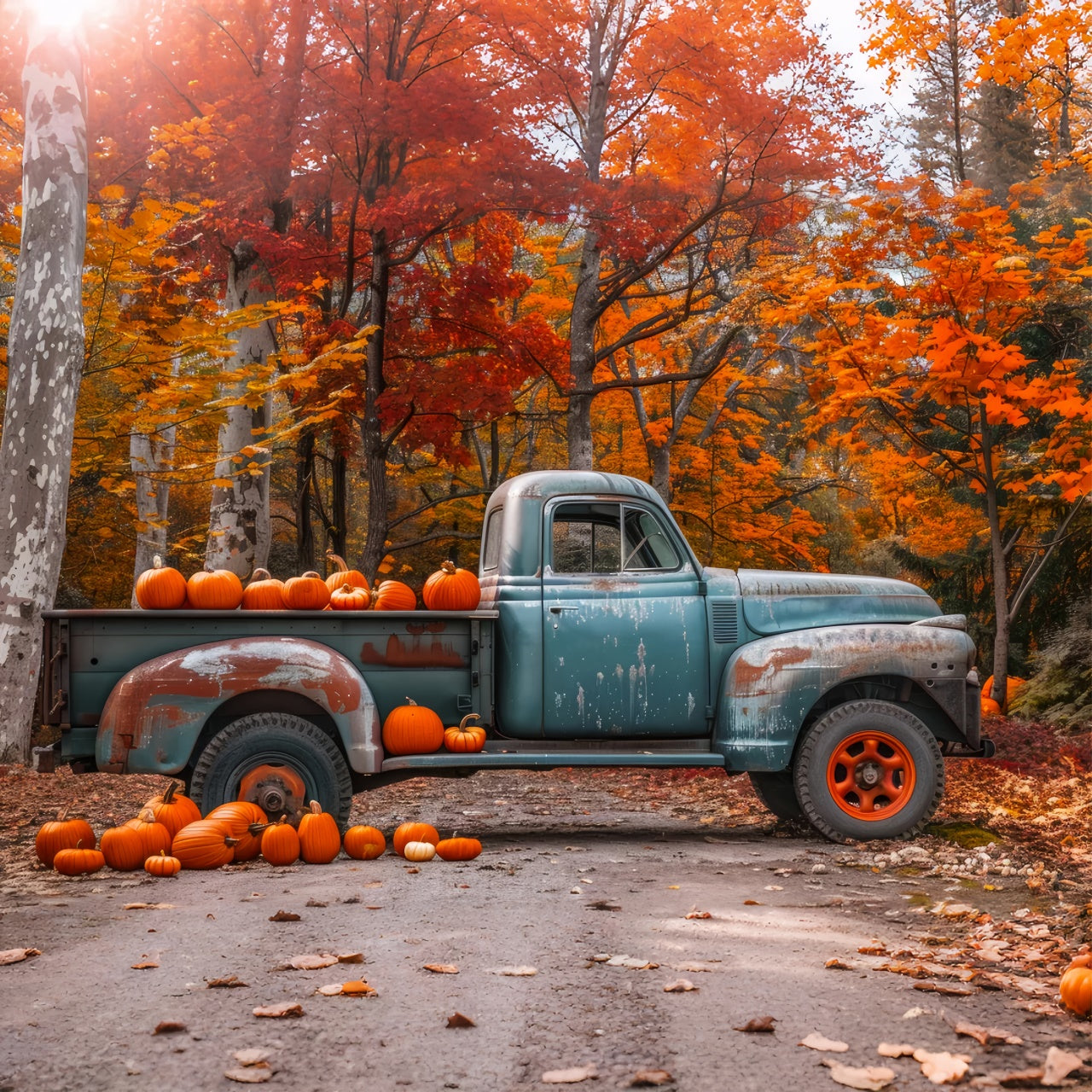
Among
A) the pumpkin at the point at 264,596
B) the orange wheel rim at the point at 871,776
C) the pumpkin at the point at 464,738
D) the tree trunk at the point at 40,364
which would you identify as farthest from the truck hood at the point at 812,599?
the tree trunk at the point at 40,364

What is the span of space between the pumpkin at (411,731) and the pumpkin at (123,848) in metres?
1.50

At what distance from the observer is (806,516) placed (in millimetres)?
24484

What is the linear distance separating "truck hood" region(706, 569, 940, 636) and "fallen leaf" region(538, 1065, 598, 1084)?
184 inches

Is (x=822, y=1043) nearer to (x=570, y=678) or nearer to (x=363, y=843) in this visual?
(x=363, y=843)

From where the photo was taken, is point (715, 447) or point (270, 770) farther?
point (715, 447)

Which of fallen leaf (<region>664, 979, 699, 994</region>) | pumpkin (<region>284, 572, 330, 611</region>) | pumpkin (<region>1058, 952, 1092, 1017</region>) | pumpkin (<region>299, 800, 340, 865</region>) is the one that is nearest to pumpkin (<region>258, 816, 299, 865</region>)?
pumpkin (<region>299, 800, 340, 865</region>)

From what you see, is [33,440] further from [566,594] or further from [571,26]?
[571,26]

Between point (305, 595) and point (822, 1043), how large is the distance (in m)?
4.48

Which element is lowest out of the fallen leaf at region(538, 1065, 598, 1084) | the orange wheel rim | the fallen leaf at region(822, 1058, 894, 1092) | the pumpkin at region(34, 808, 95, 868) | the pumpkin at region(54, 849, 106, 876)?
the pumpkin at region(54, 849, 106, 876)

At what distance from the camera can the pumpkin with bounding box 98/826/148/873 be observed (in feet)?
19.8

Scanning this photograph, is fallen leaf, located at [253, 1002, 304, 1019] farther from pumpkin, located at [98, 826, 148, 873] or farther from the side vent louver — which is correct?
the side vent louver

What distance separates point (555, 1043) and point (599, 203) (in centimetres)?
1273

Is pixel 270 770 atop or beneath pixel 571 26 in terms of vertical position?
beneath

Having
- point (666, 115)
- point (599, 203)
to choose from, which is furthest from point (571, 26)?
point (599, 203)
